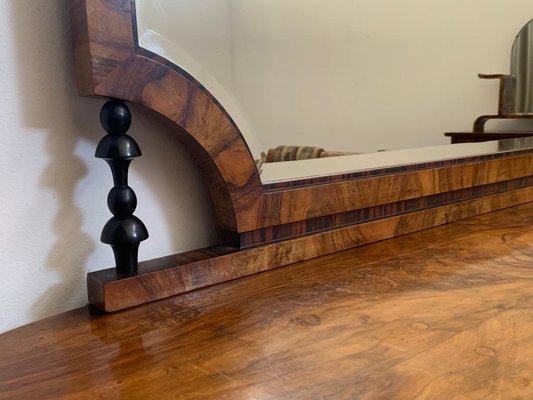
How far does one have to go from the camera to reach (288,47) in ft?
2.92

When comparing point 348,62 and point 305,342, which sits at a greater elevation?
point 348,62

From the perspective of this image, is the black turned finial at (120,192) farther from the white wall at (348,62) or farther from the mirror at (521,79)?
the mirror at (521,79)

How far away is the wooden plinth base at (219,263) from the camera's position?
1.55 ft

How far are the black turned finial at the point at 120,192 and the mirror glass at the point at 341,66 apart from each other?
74 mm

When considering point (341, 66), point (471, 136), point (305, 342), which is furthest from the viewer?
point (471, 136)

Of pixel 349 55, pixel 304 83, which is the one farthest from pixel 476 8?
pixel 304 83

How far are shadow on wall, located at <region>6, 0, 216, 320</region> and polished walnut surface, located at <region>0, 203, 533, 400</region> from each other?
0.05 metres

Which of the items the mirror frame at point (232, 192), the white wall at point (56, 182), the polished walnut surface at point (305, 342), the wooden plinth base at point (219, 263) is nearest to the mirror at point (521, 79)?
the mirror frame at point (232, 192)

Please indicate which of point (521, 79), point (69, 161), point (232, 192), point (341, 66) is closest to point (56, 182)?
point (69, 161)

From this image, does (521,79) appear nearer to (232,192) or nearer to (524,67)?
(524,67)

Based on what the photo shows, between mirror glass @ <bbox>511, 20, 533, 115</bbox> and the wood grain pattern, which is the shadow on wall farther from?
mirror glass @ <bbox>511, 20, 533, 115</bbox>

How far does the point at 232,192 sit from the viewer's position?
0.56 m

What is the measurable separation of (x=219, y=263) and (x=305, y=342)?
0.56 feet

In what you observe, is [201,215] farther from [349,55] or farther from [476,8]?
[476,8]
